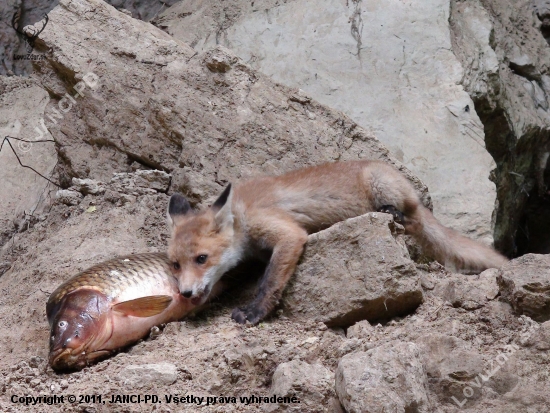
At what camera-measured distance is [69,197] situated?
7.06 meters

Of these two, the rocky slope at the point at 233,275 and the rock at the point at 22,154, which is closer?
the rocky slope at the point at 233,275

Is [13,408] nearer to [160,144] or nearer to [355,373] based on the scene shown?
[355,373]

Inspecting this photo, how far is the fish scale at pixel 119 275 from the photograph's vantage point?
5012 mm

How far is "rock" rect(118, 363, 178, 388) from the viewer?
14.1 feet

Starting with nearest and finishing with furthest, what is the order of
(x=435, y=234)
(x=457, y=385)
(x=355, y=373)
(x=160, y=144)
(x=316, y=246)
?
1. (x=355, y=373)
2. (x=457, y=385)
3. (x=316, y=246)
4. (x=435, y=234)
5. (x=160, y=144)

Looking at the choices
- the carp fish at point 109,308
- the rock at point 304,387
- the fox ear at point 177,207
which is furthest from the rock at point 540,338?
the fox ear at point 177,207

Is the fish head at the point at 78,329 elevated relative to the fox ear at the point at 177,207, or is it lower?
lower

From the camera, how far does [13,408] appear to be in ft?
13.8

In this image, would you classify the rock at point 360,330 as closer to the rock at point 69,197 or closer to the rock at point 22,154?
the rock at point 69,197

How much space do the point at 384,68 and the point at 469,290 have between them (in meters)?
4.25

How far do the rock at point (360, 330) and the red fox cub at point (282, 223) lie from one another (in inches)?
23.5

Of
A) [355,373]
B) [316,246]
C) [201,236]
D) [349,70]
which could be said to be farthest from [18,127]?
[355,373]

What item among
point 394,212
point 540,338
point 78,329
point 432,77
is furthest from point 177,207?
point 432,77

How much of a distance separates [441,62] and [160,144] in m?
3.55
